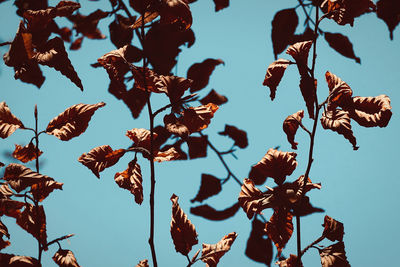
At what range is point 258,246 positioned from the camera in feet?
2.01

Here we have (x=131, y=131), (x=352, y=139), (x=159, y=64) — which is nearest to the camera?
(x=352, y=139)

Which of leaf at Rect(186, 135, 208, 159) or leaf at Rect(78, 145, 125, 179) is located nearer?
leaf at Rect(78, 145, 125, 179)

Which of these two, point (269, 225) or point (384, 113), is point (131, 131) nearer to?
point (269, 225)

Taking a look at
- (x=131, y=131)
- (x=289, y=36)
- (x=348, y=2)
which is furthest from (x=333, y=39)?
(x=131, y=131)

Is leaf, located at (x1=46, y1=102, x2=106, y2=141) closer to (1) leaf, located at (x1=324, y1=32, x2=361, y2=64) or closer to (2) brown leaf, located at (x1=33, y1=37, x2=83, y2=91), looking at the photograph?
(2) brown leaf, located at (x1=33, y1=37, x2=83, y2=91)

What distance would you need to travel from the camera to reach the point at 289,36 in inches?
23.0

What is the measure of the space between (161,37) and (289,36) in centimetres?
26

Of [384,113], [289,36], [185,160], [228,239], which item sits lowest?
[228,239]

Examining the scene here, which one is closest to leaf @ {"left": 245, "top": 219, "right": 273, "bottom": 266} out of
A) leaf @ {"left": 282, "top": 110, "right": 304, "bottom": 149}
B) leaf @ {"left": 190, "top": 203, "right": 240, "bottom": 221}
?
leaf @ {"left": 190, "top": 203, "right": 240, "bottom": 221}

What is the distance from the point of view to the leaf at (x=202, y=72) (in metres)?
0.67

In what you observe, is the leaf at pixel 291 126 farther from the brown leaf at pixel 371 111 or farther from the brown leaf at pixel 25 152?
the brown leaf at pixel 25 152

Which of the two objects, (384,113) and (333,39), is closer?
(384,113)

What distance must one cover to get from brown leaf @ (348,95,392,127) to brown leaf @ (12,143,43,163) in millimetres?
482

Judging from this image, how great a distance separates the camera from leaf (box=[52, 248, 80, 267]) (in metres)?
0.44
